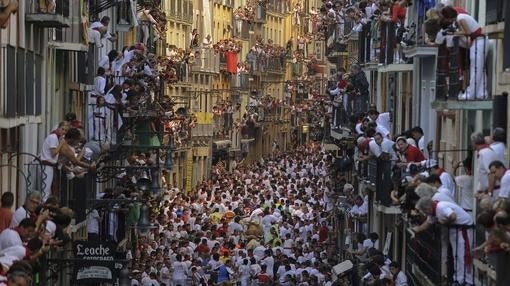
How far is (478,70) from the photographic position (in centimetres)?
2805

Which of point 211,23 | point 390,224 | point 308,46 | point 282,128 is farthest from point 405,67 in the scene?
point 308,46

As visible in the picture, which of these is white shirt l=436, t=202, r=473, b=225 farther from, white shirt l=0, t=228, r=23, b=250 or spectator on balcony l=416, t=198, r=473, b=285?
white shirt l=0, t=228, r=23, b=250

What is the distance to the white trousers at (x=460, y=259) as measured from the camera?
2797 cm

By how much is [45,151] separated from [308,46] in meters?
121

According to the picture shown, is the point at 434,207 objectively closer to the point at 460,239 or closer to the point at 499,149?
the point at 460,239

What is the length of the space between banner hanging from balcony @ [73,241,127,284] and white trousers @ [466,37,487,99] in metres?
9.89

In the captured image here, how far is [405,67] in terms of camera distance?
4372cm

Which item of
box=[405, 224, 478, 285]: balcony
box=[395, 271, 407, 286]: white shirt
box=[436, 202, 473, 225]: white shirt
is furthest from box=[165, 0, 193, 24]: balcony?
box=[436, 202, 473, 225]: white shirt

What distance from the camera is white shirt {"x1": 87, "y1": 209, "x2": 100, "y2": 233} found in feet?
140

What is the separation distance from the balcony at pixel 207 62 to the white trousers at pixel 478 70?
67.0 m

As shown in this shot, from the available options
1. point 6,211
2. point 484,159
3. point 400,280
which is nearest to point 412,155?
point 400,280

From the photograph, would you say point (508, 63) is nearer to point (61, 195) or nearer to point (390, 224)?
point (61, 195)

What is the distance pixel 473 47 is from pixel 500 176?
4.63 m

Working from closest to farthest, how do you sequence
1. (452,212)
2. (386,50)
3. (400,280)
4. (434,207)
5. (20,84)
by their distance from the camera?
(452,212), (434,207), (20,84), (400,280), (386,50)
